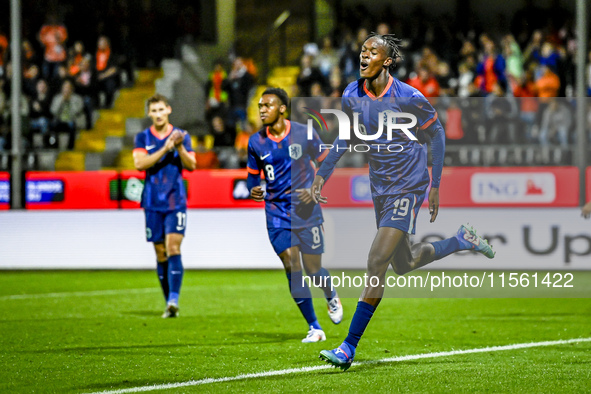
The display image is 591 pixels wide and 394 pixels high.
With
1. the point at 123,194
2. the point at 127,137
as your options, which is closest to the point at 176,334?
the point at 123,194

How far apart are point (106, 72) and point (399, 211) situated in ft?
45.5

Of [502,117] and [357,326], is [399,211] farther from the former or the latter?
[502,117]

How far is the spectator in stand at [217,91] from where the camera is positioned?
57.2 feet

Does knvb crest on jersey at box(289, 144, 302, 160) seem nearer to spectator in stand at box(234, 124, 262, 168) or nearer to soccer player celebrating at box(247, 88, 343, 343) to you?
soccer player celebrating at box(247, 88, 343, 343)

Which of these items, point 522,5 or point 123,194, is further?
point 522,5

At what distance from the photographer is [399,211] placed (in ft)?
19.9

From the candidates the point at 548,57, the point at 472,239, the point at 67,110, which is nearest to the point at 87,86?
the point at 67,110

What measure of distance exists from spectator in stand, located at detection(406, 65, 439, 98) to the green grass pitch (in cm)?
507

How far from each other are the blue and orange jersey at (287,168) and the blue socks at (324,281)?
44 cm

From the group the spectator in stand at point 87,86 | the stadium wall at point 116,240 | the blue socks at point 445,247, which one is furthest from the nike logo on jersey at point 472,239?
the spectator in stand at point 87,86

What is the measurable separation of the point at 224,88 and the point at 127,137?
2.09 meters

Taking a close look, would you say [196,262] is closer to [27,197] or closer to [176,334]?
[27,197]

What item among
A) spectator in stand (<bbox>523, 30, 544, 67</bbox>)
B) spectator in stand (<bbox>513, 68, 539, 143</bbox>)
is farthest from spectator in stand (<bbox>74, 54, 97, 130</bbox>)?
spectator in stand (<bbox>513, 68, 539, 143</bbox>)

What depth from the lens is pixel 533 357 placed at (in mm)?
6570
